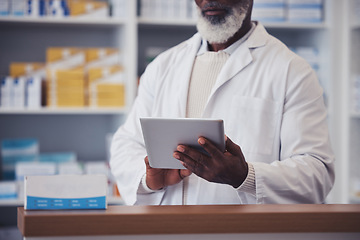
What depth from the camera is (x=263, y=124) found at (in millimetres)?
1699

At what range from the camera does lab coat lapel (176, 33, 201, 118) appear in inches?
70.4

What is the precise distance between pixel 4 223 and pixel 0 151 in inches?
17.9

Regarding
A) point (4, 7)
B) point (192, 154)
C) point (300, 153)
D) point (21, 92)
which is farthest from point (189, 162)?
point (4, 7)

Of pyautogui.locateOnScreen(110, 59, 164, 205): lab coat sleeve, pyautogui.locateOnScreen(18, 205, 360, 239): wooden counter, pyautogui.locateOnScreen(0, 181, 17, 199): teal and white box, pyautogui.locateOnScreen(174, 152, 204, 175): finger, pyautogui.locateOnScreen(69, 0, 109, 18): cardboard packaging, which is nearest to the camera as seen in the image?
pyautogui.locateOnScreen(18, 205, 360, 239): wooden counter

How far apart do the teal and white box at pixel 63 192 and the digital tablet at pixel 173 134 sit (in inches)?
9.2

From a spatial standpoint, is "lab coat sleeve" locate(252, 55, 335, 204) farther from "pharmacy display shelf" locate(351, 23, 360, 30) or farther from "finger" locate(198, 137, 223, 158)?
"pharmacy display shelf" locate(351, 23, 360, 30)

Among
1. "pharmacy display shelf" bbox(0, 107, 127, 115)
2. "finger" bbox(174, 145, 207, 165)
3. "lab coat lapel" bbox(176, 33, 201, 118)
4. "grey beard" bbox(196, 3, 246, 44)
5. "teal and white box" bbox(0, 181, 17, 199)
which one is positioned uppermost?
"grey beard" bbox(196, 3, 246, 44)

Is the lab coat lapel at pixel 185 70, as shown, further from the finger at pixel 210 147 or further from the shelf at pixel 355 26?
the shelf at pixel 355 26

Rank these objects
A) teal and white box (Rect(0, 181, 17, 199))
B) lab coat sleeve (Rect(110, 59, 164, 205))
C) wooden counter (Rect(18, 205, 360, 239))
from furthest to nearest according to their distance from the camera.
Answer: teal and white box (Rect(0, 181, 17, 199)) < lab coat sleeve (Rect(110, 59, 164, 205)) < wooden counter (Rect(18, 205, 360, 239))

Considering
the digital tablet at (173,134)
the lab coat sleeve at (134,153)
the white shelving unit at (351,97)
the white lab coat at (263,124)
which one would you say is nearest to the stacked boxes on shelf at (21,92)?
the lab coat sleeve at (134,153)

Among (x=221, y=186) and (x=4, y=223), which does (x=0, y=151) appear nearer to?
(x=4, y=223)

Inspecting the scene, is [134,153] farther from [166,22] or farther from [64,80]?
[166,22]

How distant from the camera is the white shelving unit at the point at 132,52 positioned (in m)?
2.81

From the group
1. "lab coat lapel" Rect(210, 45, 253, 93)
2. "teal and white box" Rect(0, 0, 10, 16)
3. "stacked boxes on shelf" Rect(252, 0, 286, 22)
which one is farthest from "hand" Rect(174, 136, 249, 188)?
"teal and white box" Rect(0, 0, 10, 16)
